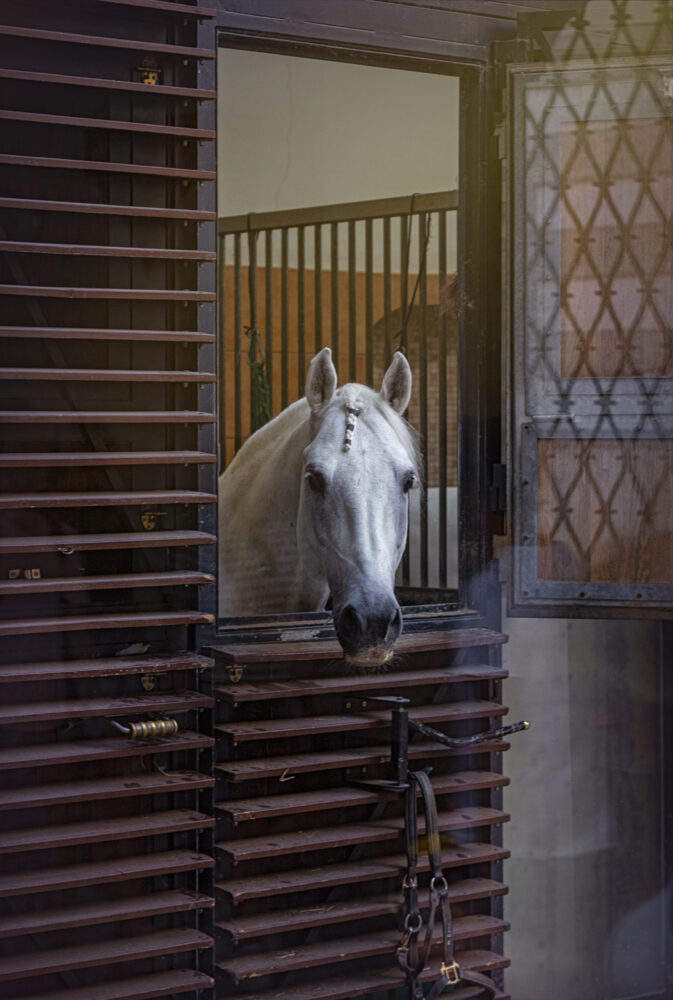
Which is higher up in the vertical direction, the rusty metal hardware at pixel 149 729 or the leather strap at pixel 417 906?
the rusty metal hardware at pixel 149 729

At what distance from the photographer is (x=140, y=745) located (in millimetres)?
3176

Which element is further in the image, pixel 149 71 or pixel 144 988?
pixel 149 71

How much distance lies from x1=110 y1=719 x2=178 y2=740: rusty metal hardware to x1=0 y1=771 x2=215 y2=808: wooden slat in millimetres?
126


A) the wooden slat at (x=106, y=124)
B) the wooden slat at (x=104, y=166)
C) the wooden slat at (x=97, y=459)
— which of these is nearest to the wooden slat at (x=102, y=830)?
the wooden slat at (x=97, y=459)

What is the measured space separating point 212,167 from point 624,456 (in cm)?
162

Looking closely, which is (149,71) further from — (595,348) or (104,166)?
(595,348)

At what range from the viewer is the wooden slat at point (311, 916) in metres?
3.36

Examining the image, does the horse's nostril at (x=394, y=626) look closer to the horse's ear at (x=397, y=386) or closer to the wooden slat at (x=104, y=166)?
the horse's ear at (x=397, y=386)

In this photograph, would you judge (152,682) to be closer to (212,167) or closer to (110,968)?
(110,968)

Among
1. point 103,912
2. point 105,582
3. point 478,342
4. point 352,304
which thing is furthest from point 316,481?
point 352,304

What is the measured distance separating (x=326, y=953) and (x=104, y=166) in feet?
7.73

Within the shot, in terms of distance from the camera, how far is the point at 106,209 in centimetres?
324

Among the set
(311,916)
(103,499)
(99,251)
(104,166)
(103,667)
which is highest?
(104,166)

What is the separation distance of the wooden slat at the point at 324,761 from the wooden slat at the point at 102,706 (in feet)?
0.77
